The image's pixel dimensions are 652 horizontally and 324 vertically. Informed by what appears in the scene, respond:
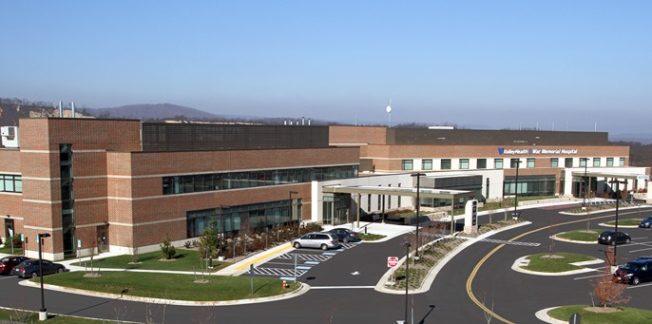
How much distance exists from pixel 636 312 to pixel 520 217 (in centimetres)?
4350

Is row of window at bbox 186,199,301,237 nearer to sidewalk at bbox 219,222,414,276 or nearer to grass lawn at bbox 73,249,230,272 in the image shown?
sidewalk at bbox 219,222,414,276

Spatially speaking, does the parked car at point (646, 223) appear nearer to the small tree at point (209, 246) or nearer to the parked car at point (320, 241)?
the parked car at point (320, 241)

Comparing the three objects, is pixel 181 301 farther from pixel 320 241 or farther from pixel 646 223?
pixel 646 223

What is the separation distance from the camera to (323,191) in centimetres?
6594

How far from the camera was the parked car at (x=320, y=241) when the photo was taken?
168ft

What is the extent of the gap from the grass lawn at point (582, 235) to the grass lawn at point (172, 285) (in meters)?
31.9

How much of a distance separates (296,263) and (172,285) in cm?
857

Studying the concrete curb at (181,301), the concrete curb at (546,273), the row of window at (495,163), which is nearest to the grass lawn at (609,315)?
the concrete curb at (546,273)

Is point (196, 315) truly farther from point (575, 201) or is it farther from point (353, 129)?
point (575, 201)

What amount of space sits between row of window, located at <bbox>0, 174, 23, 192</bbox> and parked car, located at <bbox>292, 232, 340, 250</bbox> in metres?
25.6

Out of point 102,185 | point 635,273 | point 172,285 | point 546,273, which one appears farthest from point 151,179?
point 635,273

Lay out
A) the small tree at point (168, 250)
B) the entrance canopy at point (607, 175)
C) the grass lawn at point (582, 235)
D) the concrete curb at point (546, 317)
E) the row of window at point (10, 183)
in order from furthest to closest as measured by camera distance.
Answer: the entrance canopy at point (607, 175), the grass lawn at point (582, 235), the row of window at point (10, 183), the small tree at point (168, 250), the concrete curb at point (546, 317)

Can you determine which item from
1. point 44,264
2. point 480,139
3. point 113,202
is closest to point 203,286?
point 44,264

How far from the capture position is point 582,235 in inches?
2287
